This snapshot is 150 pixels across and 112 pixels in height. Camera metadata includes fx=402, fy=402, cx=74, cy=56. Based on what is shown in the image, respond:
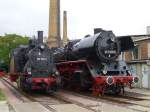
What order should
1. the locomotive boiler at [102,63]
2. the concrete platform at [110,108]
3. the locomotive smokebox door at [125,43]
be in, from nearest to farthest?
the concrete platform at [110,108] → the locomotive boiler at [102,63] → the locomotive smokebox door at [125,43]

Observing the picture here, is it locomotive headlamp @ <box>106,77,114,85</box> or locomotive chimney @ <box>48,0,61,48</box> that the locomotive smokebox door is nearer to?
locomotive headlamp @ <box>106,77,114,85</box>

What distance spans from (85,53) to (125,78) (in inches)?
114

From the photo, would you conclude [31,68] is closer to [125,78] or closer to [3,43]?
[125,78]

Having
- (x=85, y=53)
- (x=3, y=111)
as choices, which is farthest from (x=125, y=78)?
(x=3, y=111)

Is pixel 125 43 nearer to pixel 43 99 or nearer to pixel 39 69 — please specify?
pixel 39 69

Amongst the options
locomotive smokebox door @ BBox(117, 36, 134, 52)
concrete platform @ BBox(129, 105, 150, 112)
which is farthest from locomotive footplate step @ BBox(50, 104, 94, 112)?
locomotive smokebox door @ BBox(117, 36, 134, 52)

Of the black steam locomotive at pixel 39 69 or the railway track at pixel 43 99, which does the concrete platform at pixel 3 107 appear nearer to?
the railway track at pixel 43 99

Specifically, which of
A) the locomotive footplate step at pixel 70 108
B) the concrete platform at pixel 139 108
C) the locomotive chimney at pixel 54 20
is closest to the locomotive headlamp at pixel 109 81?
the locomotive footplate step at pixel 70 108

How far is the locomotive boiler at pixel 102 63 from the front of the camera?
22078 mm

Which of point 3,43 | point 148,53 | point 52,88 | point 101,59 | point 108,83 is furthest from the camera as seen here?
point 3,43

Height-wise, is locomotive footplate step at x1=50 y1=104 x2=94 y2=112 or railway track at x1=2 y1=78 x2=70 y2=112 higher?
railway track at x1=2 y1=78 x2=70 y2=112

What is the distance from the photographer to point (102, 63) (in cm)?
2286

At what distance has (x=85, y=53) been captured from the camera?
76.6ft

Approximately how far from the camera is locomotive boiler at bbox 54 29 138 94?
22.1m
